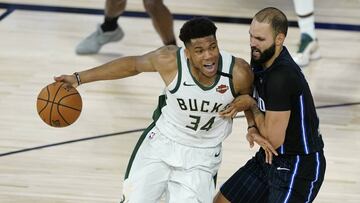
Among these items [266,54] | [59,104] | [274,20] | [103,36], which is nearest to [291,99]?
[266,54]

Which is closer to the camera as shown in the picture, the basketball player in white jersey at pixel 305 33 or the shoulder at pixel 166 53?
the shoulder at pixel 166 53

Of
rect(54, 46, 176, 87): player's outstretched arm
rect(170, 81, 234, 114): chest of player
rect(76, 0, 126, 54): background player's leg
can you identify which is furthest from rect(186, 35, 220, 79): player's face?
rect(76, 0, 126, 54): background player's leg

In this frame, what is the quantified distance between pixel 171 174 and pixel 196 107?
391mm

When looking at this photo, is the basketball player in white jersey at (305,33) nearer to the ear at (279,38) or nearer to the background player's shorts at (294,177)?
the background player's shorts at (294,177)

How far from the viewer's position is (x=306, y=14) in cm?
791

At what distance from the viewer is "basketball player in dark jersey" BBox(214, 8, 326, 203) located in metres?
3.86

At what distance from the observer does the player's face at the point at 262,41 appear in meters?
3.87

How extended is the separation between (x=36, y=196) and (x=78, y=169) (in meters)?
0.49

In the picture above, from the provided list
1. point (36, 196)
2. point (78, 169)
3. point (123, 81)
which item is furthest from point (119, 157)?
point (123, 81)

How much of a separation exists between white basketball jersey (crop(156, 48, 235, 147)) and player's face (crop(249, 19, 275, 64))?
0.31 m

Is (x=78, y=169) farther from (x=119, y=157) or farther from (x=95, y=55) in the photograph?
(x=95, y=55)

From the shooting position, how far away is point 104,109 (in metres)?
6.79

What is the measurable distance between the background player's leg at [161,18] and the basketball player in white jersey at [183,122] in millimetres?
3108

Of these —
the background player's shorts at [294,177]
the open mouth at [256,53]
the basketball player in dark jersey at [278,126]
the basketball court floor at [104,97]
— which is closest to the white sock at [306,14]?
the basketball court floor at [104,97]
